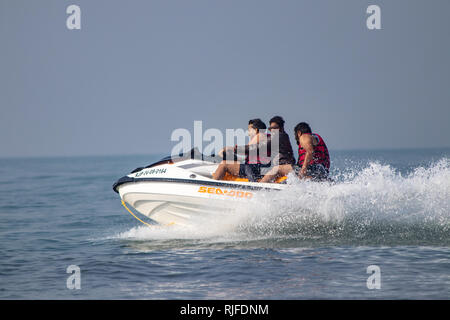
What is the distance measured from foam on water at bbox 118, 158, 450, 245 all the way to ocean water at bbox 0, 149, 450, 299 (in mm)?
17

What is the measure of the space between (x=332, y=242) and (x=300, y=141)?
179 centimetres

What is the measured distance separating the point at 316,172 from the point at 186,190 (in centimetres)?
230

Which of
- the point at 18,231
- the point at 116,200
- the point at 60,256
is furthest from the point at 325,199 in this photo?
the point at 116,200

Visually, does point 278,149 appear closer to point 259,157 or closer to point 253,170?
point 259,157

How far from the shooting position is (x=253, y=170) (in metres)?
9.39

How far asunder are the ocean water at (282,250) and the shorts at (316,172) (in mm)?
205

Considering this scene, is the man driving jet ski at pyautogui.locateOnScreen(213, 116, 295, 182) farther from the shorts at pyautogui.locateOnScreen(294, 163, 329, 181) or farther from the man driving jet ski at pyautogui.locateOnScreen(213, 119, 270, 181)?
the shorts at pyautogui.locateOnScreen(294, 163, 329, 181)

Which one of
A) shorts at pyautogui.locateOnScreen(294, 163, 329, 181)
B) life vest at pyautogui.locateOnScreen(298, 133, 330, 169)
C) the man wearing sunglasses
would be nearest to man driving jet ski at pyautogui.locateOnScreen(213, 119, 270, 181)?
the man wearing sunglasses

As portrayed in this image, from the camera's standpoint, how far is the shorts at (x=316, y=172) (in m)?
8.90

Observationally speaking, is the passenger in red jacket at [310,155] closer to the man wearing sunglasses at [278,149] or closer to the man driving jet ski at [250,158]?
the man wearing sunglasses at [278,149]

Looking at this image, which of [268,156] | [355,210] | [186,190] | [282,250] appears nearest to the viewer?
[282,250]

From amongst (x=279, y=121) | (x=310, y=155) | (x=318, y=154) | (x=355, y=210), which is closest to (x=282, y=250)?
(x=355, y=210)

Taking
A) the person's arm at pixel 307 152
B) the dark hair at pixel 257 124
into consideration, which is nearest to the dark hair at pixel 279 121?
the dark hair at pixel 257 124

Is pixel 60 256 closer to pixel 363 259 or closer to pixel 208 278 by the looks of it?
pixel 208 278
